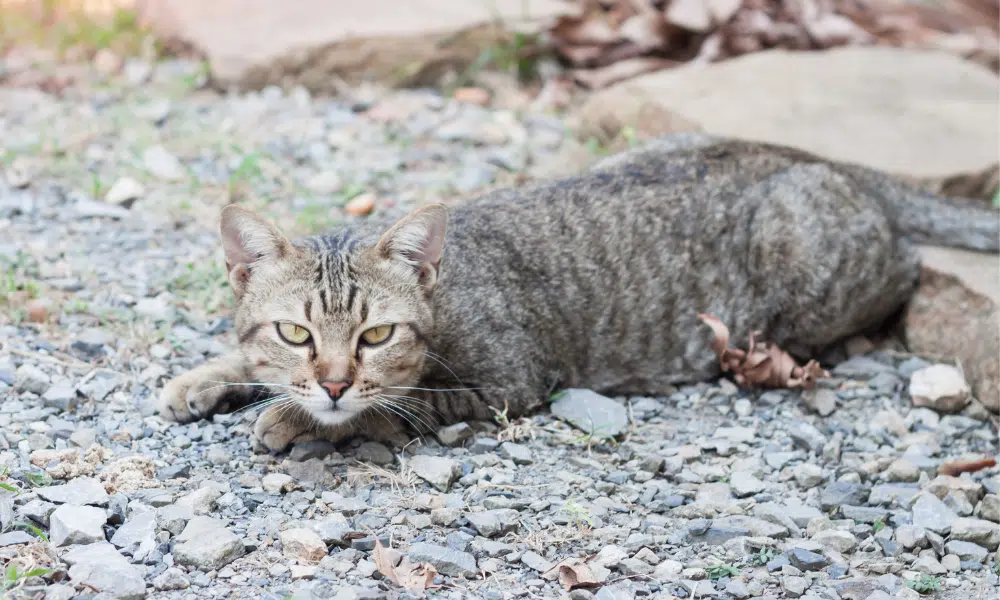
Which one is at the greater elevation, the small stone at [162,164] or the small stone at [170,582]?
the small stone at [162,164]

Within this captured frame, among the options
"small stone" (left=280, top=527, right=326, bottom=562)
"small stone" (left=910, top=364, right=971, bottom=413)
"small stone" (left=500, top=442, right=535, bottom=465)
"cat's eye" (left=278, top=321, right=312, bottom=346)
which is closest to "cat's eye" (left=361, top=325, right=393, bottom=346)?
"cat's eye" (left=278, top=321, right=312, bottom=346)

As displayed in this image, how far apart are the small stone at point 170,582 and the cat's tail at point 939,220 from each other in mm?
3806

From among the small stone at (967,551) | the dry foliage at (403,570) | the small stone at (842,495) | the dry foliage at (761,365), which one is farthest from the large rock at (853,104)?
the dry foliage at (403,570)

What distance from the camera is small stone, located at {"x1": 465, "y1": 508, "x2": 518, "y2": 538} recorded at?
12.0 ft

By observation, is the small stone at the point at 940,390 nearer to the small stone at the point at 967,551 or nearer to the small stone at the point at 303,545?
the small stone at the point at 967,551

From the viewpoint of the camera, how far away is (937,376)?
16.2ft

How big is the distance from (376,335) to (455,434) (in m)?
0.56

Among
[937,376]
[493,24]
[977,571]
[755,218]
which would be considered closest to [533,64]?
[493,24]

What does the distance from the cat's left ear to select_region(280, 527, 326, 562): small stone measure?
1142mm

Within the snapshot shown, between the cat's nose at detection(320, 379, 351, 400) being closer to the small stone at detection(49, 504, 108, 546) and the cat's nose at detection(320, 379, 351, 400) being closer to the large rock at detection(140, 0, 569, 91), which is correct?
the small stone at detection(49, 504, 108, 546)

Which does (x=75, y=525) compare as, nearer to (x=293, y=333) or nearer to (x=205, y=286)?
(x=293, y=333)

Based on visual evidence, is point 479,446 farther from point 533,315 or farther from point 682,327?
point 682,327

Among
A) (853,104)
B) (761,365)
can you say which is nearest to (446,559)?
(761,365)

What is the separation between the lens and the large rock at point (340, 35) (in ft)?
24.2
